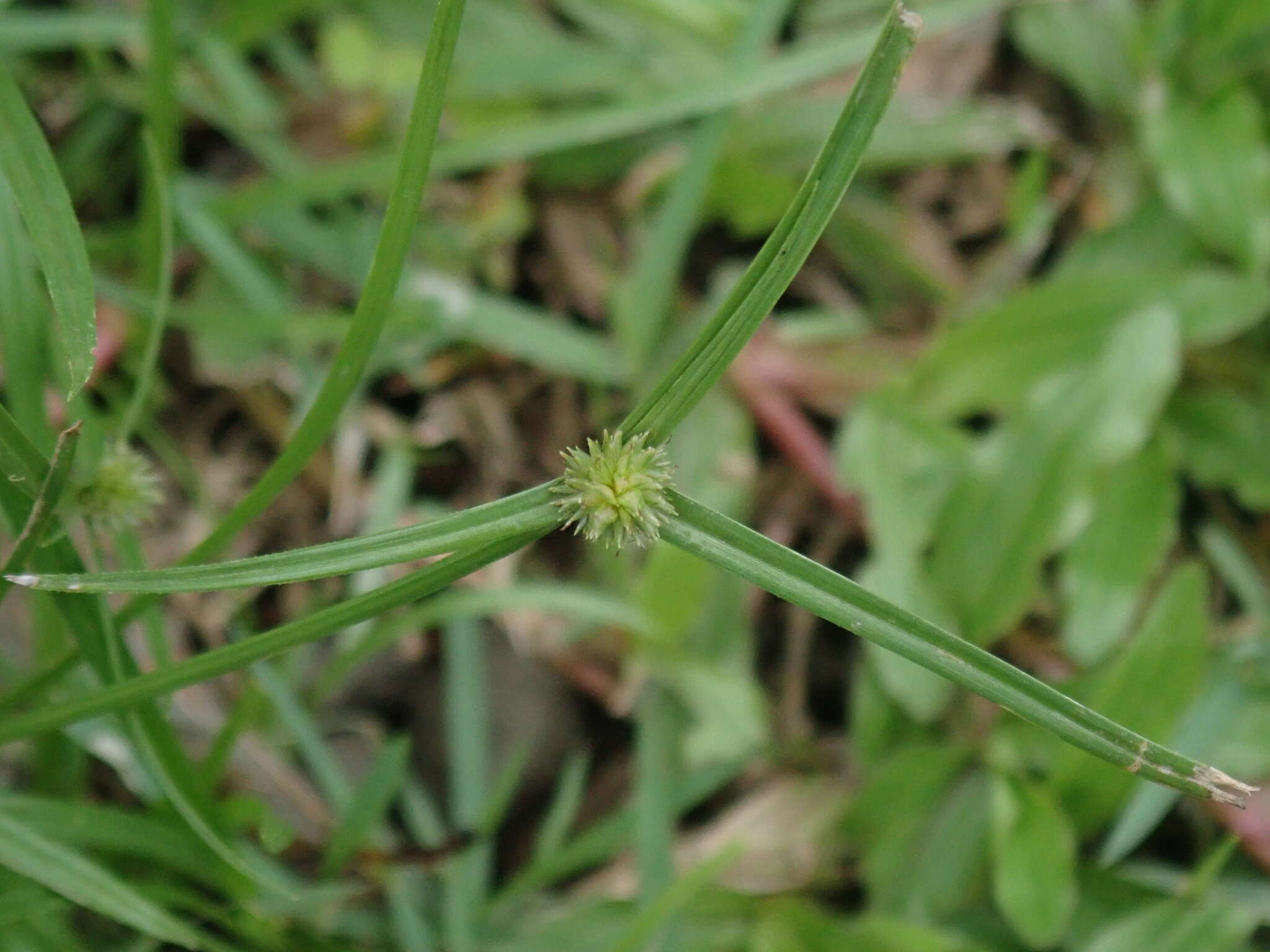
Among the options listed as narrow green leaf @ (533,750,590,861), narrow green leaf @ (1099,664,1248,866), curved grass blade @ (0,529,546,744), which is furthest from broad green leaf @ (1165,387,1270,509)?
curved grass blade @ (0,529,546,744)

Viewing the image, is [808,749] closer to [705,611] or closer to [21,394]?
[705,611]

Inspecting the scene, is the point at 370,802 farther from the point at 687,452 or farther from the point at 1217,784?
the point at 1217,784

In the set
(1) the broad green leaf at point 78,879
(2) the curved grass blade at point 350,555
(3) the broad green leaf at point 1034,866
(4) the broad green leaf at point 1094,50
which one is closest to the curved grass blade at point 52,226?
(2) the curved grass blade at point 350,555

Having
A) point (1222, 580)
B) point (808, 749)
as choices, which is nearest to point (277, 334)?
point (808, 749)

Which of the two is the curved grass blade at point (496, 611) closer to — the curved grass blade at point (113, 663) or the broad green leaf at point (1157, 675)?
the curved grass blade at point (113, 663)

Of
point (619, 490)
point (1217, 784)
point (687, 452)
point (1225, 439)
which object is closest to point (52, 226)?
point (619, 490)
